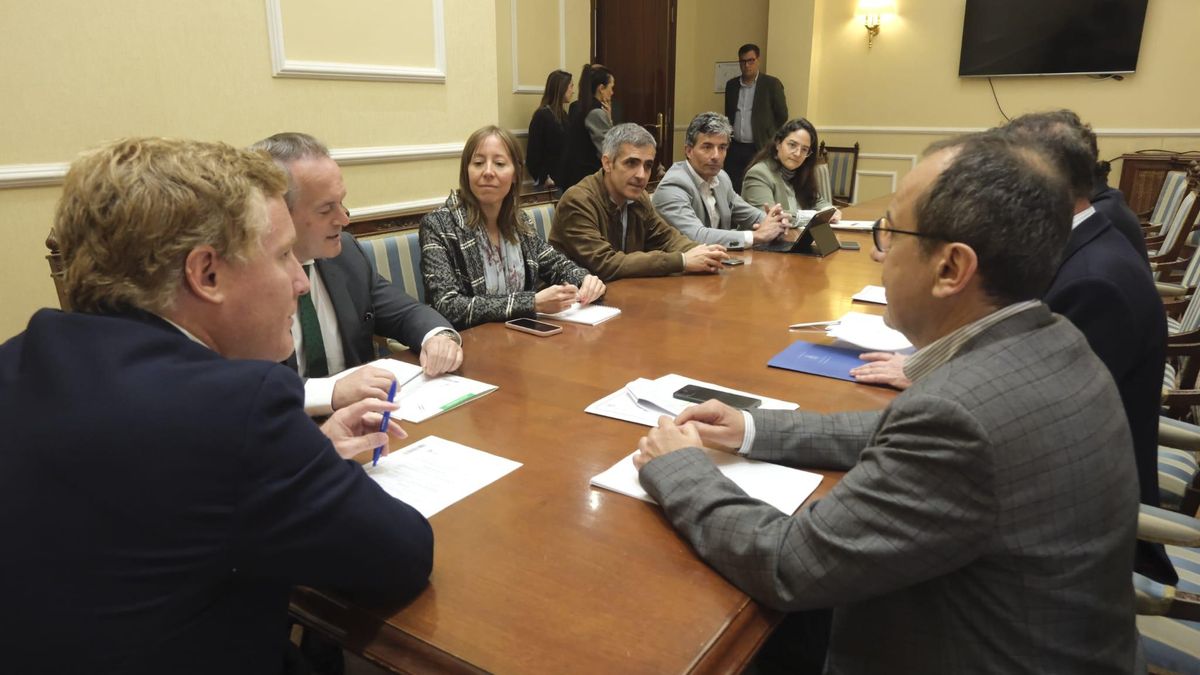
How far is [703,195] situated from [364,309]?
6.99 feet

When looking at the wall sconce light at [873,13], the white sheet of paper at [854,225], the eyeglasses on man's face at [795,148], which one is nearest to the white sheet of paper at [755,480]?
the white sheet of paper at [854,225]

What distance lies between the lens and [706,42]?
773cm

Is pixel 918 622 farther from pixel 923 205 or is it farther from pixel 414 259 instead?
pixel 414 259

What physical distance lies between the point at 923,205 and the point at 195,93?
2517mm

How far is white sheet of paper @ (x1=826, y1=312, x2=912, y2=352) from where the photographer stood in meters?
1.81

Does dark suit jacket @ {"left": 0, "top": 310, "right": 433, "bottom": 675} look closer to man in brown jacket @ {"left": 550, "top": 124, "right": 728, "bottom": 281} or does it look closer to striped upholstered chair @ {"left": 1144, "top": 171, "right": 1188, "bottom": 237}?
man in brown jacket @ {"left": 550, "top": 124, "right": 728, "bottom": 281}

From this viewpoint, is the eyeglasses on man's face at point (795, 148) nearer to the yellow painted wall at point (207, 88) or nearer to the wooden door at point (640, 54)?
the yellow painted wall at point (207, 88)

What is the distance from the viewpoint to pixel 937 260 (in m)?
0.95

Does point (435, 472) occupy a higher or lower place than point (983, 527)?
lower

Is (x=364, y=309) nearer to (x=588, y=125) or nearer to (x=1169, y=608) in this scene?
Result: (x=1169, y=608)

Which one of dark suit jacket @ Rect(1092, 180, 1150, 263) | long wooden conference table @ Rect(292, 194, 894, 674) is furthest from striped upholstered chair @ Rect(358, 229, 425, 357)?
dark suit jacket @ Rect(1092, 180, 1150, 263)

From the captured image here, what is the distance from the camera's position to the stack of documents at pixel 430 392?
1.43 metres

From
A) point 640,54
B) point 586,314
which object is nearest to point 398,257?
point 586,314

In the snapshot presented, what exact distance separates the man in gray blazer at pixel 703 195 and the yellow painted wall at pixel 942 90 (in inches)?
142
